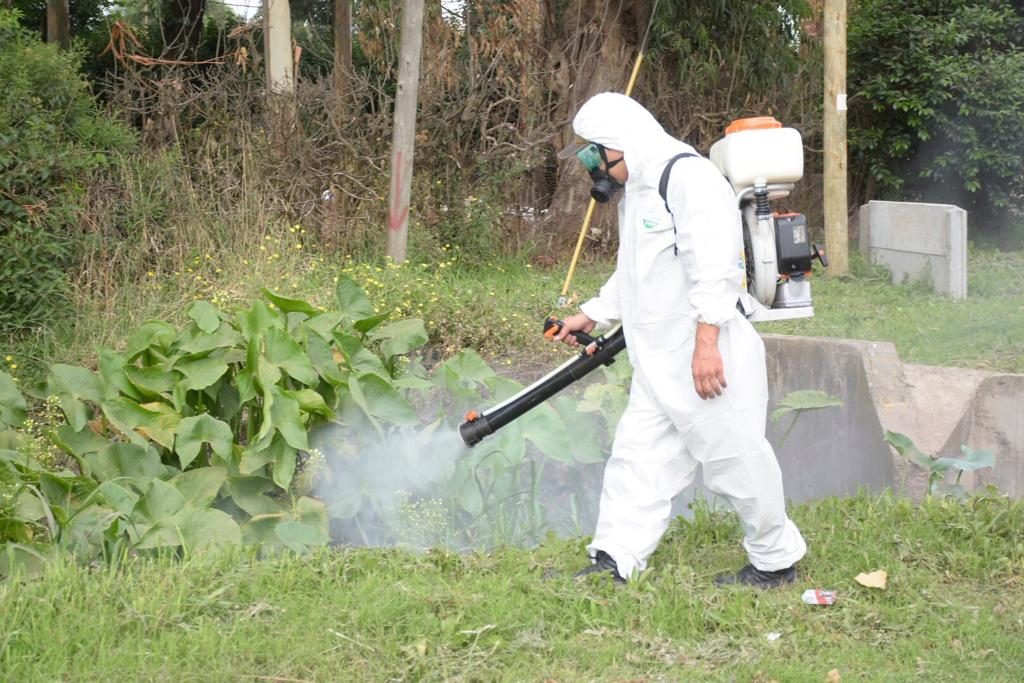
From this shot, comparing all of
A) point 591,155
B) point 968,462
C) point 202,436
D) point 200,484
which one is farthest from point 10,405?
point 968,462

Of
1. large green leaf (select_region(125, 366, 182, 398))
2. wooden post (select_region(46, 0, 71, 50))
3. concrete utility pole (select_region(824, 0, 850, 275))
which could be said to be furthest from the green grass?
wooden post (select_region(46, 0, 71, 50))

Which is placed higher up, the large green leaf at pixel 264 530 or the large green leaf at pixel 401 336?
the large green leaf at pixel 401 336

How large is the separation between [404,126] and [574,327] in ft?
14.4

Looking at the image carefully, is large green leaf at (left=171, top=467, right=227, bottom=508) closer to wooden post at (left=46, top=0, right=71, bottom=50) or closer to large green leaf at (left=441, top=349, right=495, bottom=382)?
large green leaf at (left=441, top=349, right=495, bottom=382)

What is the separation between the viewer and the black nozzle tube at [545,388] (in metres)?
4.77

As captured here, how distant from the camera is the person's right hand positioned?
4852mm

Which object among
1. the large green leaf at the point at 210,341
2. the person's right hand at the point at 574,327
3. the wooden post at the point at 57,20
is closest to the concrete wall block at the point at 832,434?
the person's right hand at the point at 574,327

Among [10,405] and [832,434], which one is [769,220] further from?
[10,405]

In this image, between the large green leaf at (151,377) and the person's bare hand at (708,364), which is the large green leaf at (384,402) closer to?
the large green leaf at (151,377)

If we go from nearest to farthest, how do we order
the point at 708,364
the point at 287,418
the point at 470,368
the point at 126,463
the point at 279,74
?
the point at 708,364
the point at 287,418
the point at 126,463
the point at 470,368
the point at 279,74

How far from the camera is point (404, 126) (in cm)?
886

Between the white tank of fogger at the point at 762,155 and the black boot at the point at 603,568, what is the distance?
4.68ft

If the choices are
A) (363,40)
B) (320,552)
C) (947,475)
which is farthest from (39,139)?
(947,475)

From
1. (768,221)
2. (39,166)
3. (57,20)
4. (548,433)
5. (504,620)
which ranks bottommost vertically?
Result: (504,620)
